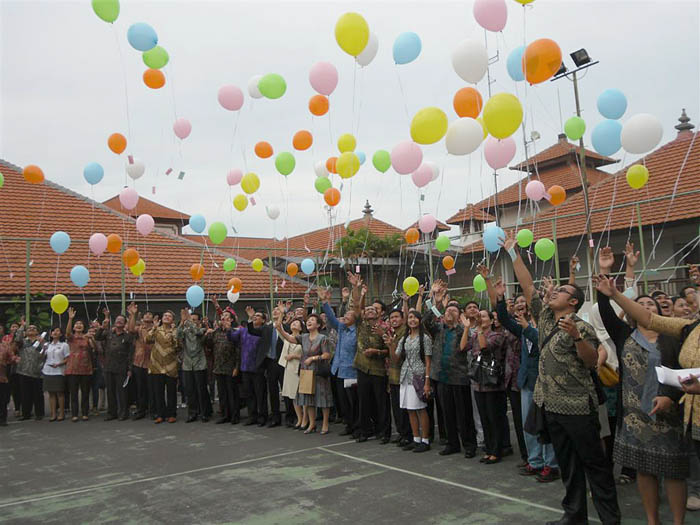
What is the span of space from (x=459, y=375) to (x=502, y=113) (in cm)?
292

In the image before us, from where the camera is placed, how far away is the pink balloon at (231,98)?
945 cm

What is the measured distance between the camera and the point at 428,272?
14.0 metres

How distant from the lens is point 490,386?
5.95 meters

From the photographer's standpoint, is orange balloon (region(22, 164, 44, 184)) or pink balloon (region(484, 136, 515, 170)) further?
orange balloon (region(22, 164, 44, 184))

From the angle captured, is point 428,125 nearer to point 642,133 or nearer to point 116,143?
point 642,133

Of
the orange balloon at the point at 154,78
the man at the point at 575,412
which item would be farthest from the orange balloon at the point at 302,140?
the man at the point at 575,412

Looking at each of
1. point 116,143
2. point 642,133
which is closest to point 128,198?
point 116,143

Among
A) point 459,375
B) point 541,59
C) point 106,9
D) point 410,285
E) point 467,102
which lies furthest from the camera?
point 410,285

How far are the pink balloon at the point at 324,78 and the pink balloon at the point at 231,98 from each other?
1454 mm

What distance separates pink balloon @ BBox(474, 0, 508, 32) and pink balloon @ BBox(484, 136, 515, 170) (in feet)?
5.05

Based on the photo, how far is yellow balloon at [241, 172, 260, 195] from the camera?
1080cm

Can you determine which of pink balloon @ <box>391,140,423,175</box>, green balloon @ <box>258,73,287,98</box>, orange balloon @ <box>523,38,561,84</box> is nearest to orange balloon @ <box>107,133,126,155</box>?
green balloon @ <box>258,73,287,98</box>

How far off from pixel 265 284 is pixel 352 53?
8.32m

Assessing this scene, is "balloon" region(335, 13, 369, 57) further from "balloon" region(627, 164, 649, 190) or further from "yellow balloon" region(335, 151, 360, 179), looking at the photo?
"balloon" region(627, 164, 649, 190)
